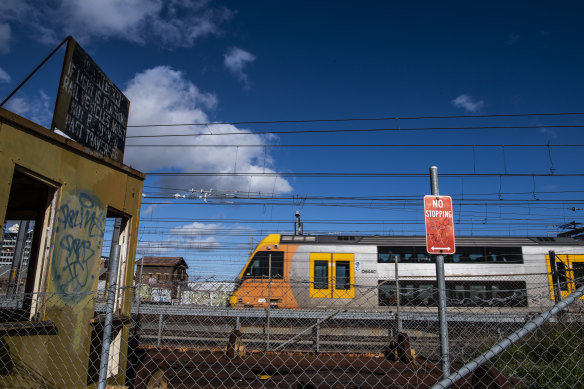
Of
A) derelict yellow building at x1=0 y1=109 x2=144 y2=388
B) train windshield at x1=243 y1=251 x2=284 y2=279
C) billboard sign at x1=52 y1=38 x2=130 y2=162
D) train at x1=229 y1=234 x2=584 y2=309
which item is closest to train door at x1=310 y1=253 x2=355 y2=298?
train at x1=229 y1=234 x2=584 y2=309

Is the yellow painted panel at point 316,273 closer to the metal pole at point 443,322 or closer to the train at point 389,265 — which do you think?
the train at point 389,265

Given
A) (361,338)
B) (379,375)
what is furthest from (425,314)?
(379,375)

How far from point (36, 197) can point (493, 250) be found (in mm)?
17238

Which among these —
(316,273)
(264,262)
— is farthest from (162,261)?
(316,273)

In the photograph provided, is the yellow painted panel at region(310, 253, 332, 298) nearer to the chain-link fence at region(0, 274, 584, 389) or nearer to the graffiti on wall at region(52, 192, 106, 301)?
the chain-link fence at region(0, 274, 584, 389)

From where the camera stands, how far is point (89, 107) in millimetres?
6492

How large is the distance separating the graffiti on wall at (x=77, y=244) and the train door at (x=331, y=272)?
12.5 meters

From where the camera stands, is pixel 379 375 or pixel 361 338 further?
pixel 361 338

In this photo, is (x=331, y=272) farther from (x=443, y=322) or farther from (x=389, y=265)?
(x=443, y=322)

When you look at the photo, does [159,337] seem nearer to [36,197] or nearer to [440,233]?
[36,197]

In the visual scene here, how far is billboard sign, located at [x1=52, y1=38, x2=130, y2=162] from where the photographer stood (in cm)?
579

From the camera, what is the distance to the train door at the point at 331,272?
17.3m

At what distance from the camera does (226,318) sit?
13.4 m

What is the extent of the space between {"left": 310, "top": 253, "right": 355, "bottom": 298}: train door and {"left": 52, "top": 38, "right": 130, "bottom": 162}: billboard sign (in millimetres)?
11643
